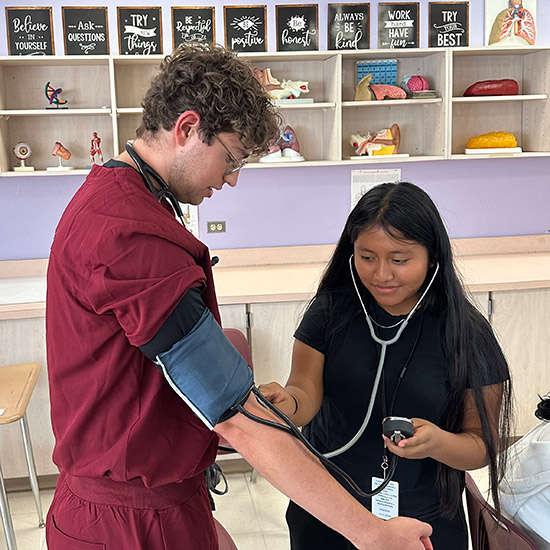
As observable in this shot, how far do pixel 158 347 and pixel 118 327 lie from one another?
0.10 m

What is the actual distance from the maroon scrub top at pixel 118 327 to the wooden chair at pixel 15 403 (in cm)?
131

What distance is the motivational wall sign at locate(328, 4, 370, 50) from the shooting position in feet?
11.7

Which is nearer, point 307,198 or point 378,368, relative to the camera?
point 378,368

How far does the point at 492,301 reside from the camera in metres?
3.15

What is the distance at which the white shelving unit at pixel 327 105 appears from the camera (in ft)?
11.2

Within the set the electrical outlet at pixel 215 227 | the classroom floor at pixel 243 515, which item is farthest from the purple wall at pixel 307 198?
the classroom floor at pixel 243 515

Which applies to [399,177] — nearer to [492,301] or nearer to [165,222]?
Answer: [492,301]

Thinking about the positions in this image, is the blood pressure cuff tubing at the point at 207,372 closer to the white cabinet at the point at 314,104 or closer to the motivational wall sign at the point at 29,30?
the white cabinet at the point at 314,104

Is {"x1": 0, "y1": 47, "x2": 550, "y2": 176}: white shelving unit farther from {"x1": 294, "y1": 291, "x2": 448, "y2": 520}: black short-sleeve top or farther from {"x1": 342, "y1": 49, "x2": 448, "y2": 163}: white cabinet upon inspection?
{"x1": 294, "y1": 291, "x2": 448, "y2": 520}: black short-sleeve top

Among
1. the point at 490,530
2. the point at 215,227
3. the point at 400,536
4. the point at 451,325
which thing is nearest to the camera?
the point at 400,536

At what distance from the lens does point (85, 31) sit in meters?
3.46

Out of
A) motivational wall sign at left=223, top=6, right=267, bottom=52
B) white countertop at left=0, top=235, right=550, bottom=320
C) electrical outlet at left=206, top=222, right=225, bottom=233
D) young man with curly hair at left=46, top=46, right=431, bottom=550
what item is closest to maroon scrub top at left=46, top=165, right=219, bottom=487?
young man with curly hair at left=46, top=46, right=431, bottom=550

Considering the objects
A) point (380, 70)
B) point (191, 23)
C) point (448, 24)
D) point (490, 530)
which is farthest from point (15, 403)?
point (448, 24)

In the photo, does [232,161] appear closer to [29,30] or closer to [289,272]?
[289,272]
